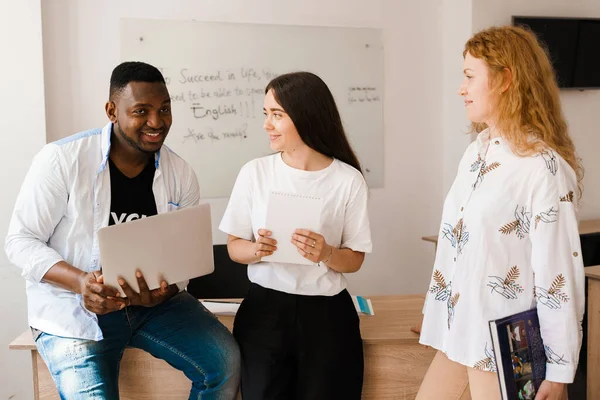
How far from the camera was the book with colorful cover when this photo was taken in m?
1.51

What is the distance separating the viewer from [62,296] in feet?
7.02

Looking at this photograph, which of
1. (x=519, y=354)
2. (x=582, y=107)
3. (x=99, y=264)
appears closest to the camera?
(x=519, y=354)

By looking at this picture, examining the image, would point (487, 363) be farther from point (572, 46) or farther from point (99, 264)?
point (572, 46)

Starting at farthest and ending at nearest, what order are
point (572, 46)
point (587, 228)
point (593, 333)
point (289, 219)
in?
point (572, 46) → point (587, 228) → point (593, 333) → point (289, 219)

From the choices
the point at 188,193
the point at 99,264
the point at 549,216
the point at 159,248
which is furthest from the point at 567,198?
the point at 99,264

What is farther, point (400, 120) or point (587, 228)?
point (400, 120)

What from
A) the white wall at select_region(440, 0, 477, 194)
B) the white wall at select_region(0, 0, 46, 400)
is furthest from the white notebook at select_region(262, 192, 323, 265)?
the white wall at select_region(440, 0, 477, 194)

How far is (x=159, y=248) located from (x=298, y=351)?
53 centimetres

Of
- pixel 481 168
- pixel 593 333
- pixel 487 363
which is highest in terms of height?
pixel 481 168

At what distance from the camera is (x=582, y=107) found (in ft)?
16.1

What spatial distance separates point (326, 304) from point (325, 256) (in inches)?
6.5

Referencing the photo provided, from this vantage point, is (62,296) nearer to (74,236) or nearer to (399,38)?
(74,236)

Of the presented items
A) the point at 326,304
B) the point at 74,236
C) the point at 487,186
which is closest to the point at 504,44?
the point at 487,186

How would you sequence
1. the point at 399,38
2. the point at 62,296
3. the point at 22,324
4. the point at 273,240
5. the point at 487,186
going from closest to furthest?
the point at 487,186 < the point at 273,240 < the point at 62,296 < the point at 22,324 < the point at 399,38
